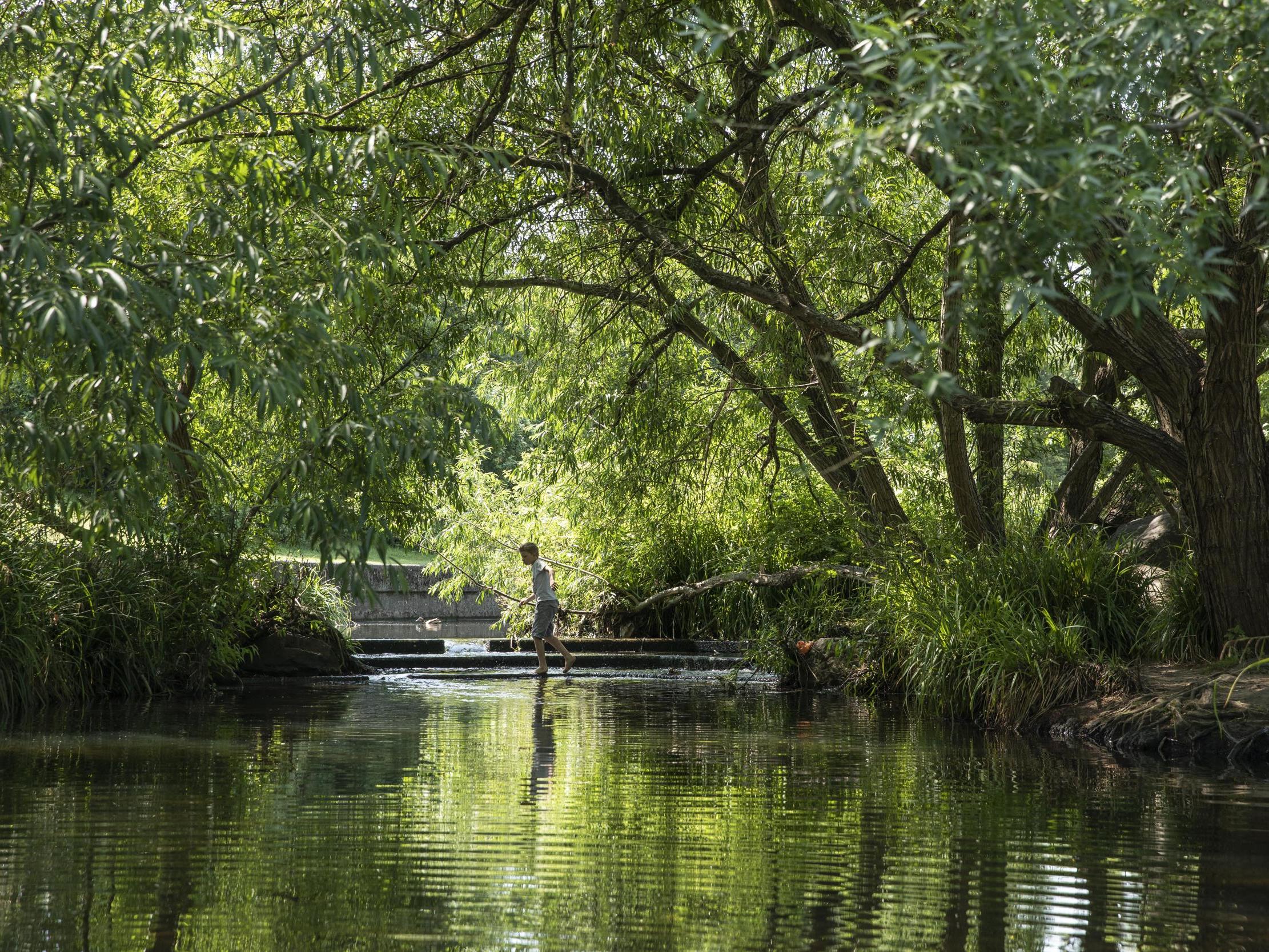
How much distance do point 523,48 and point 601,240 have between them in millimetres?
2032

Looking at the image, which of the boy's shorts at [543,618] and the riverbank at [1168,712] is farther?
the boy's shorts at [543,618]

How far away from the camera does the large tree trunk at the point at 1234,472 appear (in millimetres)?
10047

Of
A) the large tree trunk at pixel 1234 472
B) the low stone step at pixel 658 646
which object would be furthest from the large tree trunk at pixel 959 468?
the low stone step at pixel 658 646

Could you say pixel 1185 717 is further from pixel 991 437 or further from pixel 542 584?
pixel 542 584

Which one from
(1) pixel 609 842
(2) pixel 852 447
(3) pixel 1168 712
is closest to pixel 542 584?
(2) pixel 852 447

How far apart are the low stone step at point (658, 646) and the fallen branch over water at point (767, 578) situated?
1.57 feet

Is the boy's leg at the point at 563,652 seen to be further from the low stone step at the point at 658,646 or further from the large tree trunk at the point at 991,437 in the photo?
the large tree trunk at the point at 991,437

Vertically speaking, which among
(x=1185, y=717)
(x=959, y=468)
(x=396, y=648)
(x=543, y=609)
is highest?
(x=959, y=468)

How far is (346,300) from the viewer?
8.14 meters

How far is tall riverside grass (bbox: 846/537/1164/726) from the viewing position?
424 inches

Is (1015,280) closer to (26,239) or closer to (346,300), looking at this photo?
(26,239)

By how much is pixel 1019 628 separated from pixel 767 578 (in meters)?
4.53

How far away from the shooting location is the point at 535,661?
17.0 metres

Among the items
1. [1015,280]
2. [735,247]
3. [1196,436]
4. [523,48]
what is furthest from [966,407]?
[1015,280]
